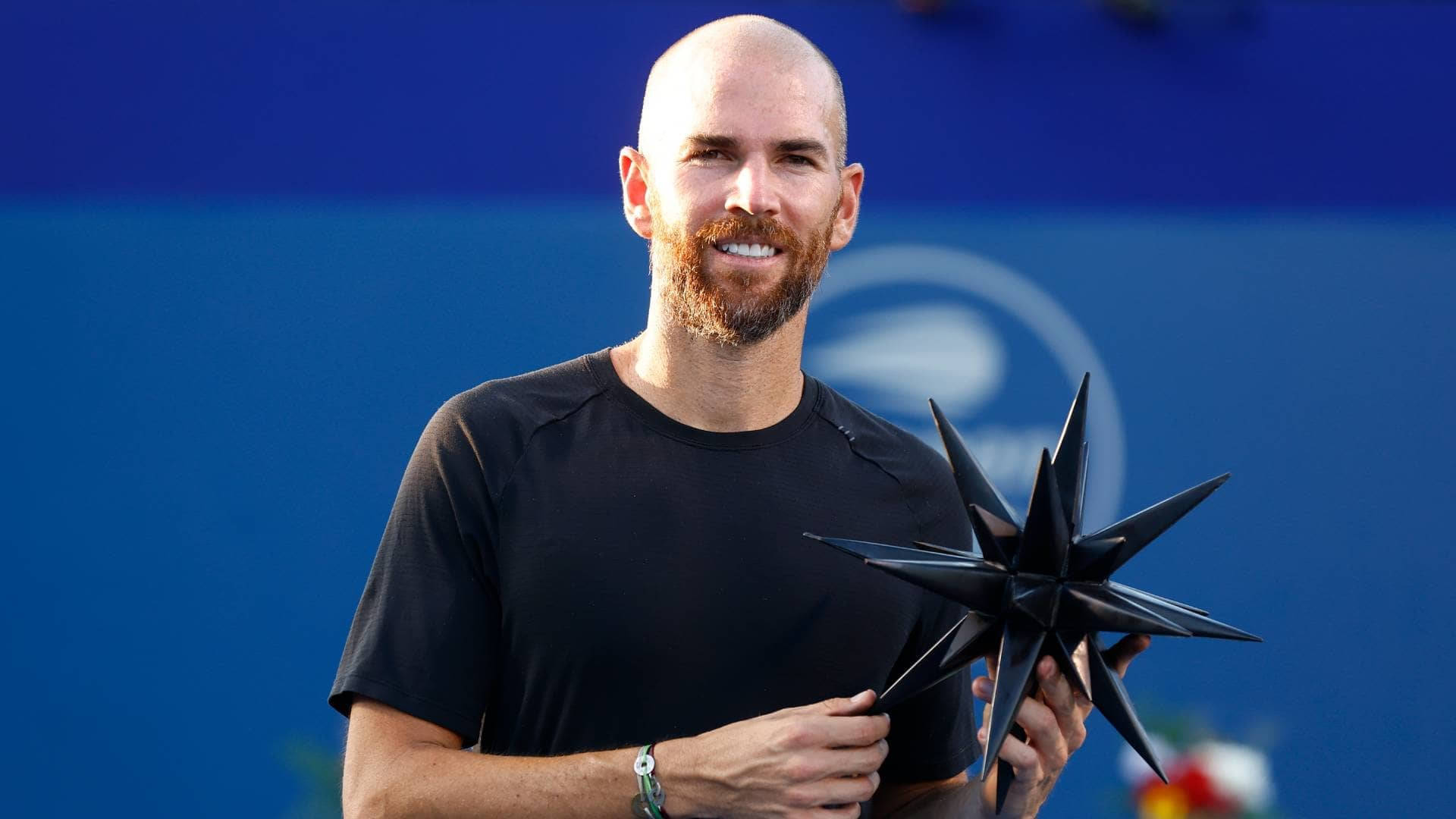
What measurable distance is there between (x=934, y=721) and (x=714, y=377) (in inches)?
28.3

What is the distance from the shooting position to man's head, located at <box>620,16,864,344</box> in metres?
2.45

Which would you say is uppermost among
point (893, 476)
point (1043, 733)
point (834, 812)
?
point (893, 476)

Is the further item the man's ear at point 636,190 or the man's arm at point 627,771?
the man's ear at point 636,190

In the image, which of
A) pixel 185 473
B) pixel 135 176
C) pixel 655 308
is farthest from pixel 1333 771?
pixel 135 176

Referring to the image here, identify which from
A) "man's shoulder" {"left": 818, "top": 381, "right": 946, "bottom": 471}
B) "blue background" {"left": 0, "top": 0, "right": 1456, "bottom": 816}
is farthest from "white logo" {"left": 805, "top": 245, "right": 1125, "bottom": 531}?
"man's shoulder" {"left": 818, "top": 381, "right": 946, "bottom": 471}

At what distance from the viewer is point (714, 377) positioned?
2.54m

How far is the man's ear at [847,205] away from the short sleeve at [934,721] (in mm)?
481

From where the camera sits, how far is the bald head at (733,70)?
254 centimetres

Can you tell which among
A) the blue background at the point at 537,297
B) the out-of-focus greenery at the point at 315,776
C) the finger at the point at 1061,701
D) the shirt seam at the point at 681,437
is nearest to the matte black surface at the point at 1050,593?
the finger at the point at 1061,701

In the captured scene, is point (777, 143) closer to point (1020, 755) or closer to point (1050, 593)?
point (1050, 593)

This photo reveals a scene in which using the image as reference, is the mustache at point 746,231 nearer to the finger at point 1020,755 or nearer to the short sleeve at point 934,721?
the short sleeve at point 934,721

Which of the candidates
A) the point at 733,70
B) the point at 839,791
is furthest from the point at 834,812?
the point at 733,70

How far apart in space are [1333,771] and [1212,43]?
2322 mm

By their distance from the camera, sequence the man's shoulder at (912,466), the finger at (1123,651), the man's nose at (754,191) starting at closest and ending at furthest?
the finger at (1123,651)
the man's nose at (754,191)
the man's shoulder at (912,466)
